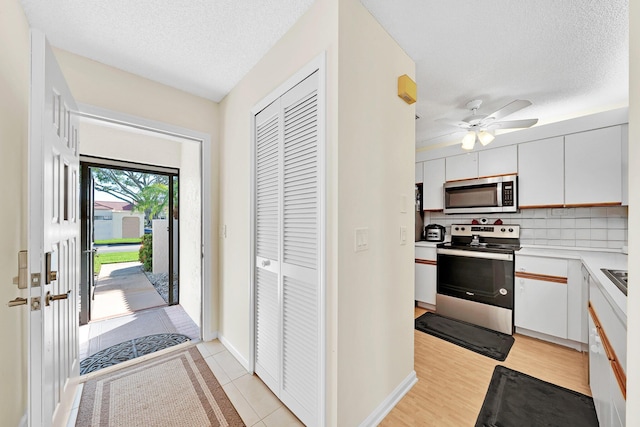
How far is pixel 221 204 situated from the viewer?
2.49m

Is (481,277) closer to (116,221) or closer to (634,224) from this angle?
(634,224)

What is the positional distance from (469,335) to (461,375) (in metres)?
0.78

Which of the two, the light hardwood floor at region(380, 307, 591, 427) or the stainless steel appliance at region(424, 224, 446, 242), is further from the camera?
the stainless steel appliance at region(424, 224, 446, 242)

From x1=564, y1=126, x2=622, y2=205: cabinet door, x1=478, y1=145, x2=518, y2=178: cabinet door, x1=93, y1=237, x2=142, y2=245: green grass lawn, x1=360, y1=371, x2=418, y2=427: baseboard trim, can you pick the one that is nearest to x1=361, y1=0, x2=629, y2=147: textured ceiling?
x1=564, y1=126, x2=622, y2=205: cabinet door

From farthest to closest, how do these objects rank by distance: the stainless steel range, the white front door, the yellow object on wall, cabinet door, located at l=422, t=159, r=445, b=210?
1. cabinet door, located at l=422, t=159, r=445, b=210
2. the stainless steel range
3. the yellow object on wall
4. the white front door

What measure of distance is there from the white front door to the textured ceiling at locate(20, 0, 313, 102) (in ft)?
1.74

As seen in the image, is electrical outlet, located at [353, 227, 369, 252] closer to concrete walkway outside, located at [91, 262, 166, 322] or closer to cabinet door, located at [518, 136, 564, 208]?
cabinet door, located at [518, 136, 564, 208]

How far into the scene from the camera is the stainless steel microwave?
2855mm

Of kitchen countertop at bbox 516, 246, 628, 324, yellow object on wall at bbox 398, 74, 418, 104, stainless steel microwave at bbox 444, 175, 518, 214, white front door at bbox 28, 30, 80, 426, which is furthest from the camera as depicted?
stainless steel microwave at bbox 444, 175, 518, 214

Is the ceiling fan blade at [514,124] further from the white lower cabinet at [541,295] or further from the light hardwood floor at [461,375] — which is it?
the light hardwood floor at [461,375]

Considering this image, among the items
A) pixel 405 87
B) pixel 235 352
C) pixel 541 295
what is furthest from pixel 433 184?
pixel 235 352

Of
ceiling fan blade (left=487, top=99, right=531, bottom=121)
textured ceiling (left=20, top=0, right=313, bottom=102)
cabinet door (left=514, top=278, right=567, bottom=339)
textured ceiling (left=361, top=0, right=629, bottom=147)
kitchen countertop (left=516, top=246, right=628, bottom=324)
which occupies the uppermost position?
textured ceiling (left=20, top=0, right=313, bottom=102)

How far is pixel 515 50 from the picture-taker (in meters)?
1.72

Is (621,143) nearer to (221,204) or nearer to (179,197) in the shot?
(221,204)
